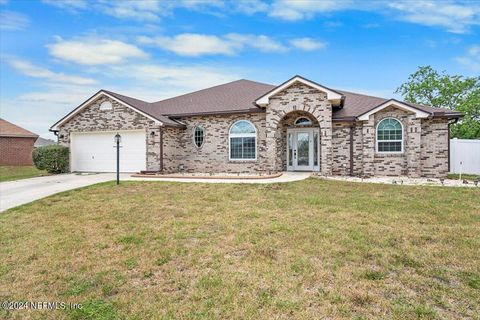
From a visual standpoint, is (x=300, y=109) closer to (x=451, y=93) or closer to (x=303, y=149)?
(x=303, y=149)

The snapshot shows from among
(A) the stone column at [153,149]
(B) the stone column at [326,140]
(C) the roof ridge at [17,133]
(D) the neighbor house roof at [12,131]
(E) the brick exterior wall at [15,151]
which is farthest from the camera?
(C) the roof ridge at [17,133]

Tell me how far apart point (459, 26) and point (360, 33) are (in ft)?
28.7

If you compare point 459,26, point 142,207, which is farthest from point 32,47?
point 459,26

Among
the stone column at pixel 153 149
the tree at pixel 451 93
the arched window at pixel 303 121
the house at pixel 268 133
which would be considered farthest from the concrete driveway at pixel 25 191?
the tree at pixel 451 93

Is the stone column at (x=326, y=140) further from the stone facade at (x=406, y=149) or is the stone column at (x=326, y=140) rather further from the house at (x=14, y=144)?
the house at (x=14, y=144)

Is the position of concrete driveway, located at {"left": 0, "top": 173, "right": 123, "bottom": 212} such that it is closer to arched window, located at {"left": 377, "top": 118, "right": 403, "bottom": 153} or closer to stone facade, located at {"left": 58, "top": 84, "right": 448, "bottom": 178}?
stone facade, located at {"left": 58, "top": 84, "right": 448, "bottom": 178}

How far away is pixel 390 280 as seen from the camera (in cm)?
420

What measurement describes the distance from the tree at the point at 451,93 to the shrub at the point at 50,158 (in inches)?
1286

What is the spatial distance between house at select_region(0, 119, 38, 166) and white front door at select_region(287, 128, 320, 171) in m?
24.4

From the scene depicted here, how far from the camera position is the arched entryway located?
17.2 metres

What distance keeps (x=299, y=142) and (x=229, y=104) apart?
4.64 m

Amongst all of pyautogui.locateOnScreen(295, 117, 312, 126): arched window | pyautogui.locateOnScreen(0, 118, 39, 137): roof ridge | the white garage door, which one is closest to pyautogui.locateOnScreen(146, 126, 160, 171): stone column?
the white garage door

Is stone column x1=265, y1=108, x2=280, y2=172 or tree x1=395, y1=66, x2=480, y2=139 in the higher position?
tree x1=395, y1=66, x2=480, y2=139

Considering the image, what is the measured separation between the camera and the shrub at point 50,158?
17938 mm
